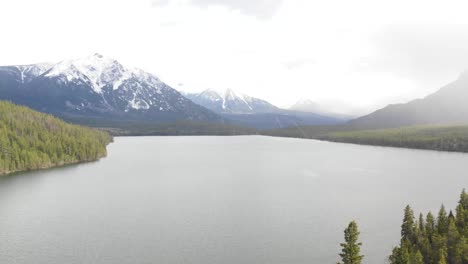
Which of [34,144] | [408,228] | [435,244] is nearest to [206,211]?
[408,228]

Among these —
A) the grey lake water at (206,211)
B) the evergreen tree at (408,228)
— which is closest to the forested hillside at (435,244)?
the evergreen tree at (408,228)

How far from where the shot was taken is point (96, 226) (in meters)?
80.0

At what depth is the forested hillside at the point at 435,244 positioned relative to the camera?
2066 inches

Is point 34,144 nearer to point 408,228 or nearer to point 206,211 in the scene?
point 206,211

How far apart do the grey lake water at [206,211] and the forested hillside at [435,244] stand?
5.90 metres

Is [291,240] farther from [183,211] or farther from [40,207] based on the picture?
[40,207]

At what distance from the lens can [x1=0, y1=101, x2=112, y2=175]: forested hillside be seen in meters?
149

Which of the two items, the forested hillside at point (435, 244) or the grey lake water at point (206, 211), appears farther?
the grey lake water at point (206, 211)

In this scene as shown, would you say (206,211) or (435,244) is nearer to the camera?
(435,244)

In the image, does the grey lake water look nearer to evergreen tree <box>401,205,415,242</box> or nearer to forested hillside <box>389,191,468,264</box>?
evergreen tree <box>401,205,415,242</box>

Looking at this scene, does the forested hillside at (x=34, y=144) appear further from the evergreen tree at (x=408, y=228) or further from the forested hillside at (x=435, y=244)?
the forested hillside at (x=435, y=244)

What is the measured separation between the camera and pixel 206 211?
9225 centimetres

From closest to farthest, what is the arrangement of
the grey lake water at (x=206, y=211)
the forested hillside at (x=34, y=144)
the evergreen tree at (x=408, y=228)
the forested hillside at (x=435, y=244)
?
the forested hillside at (x=435, y=244)
the evergreen tree at (x=408, y=228)
the grey lake water at (x=206, y=211)
the forested hillside at (x=34, y=144)

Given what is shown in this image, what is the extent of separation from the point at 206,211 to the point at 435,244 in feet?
161
